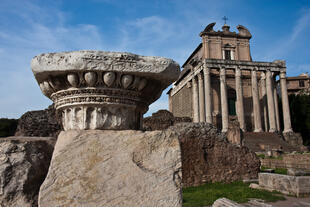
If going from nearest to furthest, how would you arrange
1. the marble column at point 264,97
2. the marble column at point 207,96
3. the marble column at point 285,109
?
the marble column at point 207,96 < the marble column at point 285,109 < the marble column at point 264,97

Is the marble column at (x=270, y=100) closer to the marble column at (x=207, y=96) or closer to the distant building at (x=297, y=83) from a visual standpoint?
the marble column at (x=207, y=96)

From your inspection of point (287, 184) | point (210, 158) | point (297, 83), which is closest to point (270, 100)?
point (210, 158)

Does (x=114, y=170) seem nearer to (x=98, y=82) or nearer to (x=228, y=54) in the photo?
(x=98, y=82)

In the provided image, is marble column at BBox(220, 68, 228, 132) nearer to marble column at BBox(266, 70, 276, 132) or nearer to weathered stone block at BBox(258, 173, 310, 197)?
marble column at BBox(266, 70, 276, 132)

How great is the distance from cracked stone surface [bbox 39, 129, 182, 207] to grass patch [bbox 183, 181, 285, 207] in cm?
382

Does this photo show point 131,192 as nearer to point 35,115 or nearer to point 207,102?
point 35,115

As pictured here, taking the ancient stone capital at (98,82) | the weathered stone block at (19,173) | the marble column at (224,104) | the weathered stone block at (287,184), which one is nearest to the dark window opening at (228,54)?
the marble column at (224,104)

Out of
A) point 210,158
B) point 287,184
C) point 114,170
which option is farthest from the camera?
point 210,158

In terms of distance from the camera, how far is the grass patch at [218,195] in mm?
5461

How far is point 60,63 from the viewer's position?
73.9 inches

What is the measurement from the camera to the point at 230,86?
2912 centimetres

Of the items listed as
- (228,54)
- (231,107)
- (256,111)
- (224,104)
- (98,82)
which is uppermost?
(228,54)

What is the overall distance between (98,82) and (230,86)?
2873 centimetres

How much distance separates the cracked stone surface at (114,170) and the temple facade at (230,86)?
22307 mm
